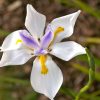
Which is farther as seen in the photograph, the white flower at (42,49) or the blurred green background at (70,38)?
the blurred green background at (70,38)

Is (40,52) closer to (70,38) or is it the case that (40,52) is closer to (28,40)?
(28,40)

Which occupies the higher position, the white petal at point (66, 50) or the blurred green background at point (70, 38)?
the white petal at point (66, 50)

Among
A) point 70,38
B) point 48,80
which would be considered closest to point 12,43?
point 48,80

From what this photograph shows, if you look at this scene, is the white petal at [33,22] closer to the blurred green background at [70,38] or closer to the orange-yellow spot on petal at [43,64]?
the orange-yellow spot on petal at [43,64]

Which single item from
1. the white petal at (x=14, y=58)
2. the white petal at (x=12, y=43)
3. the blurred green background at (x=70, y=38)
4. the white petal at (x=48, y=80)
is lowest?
the blurred green background at (x=70, y=38)

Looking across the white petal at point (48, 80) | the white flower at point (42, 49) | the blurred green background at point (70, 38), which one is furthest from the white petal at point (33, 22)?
the blurred green background at point (70, 38)

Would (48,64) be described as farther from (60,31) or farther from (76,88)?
(76,88)

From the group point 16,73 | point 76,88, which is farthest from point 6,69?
point 76,88
